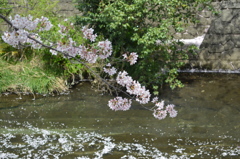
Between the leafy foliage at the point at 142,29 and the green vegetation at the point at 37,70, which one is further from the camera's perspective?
the green vegetation at the point at 37,70

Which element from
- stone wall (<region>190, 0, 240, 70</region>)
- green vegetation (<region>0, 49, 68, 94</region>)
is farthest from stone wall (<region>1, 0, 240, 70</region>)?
green vegetation (<region>0, 49, 68, 94</region>)

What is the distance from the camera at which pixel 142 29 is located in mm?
7117

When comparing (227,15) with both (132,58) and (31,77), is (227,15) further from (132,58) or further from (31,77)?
(132,58)

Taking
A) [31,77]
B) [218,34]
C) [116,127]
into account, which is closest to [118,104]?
[116,127]

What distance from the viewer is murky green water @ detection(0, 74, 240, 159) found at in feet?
16.7

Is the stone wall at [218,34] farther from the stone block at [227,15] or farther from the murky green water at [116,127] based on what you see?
the murky green water at [116,127]

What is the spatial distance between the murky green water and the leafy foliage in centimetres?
63

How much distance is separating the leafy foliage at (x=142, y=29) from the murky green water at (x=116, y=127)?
0.63m

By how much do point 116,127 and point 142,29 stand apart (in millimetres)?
2096

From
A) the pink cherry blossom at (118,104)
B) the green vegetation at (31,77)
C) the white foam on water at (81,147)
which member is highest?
the pink cherry blossom at (118,104)

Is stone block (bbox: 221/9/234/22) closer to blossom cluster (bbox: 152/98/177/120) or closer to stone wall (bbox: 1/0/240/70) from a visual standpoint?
stone wall (bbox: 1/0/240/70)

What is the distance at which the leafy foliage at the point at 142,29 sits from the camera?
6.83 meters

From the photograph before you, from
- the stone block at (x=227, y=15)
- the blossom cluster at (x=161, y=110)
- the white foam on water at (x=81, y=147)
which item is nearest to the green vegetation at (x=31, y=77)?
the white foam on water at (x=81, y=147)

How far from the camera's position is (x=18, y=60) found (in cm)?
799
